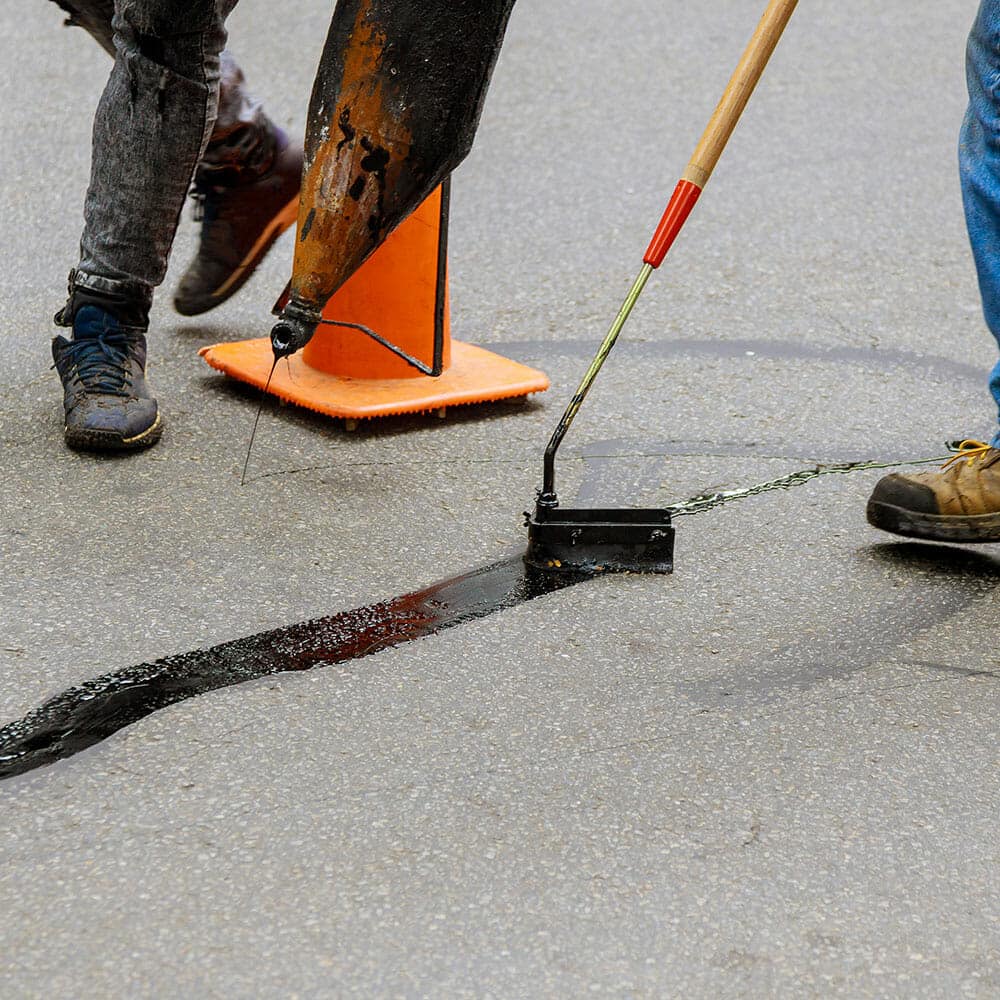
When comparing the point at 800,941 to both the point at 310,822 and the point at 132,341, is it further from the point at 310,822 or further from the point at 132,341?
the point at 132,341

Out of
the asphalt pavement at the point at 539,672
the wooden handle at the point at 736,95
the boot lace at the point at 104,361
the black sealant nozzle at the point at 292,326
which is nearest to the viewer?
the asphalt pavement at the point at 539,672

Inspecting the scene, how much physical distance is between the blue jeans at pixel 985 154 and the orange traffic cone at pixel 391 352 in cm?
102

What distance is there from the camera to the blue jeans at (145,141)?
291cm

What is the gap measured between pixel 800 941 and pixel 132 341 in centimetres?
201

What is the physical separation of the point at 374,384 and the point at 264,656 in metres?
1.12

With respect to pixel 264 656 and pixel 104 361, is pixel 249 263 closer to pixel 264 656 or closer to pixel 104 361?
pixel 104 361

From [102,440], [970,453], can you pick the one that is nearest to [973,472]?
[970,453]

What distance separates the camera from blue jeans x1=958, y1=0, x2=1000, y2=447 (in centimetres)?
259

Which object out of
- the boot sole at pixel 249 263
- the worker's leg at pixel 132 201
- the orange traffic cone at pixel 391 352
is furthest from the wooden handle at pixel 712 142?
the boot sole at pixel 249 263

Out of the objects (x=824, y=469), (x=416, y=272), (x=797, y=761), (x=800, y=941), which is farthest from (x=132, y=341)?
(x=800, y=941)

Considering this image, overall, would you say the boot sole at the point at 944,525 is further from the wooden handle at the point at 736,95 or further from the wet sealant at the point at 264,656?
the wooden handle at the point at 736,95

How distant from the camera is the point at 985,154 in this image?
264 cm

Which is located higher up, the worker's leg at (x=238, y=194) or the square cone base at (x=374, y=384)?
the worker's leg at (x=238, y=194)

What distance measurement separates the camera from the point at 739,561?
2689 millimetres
